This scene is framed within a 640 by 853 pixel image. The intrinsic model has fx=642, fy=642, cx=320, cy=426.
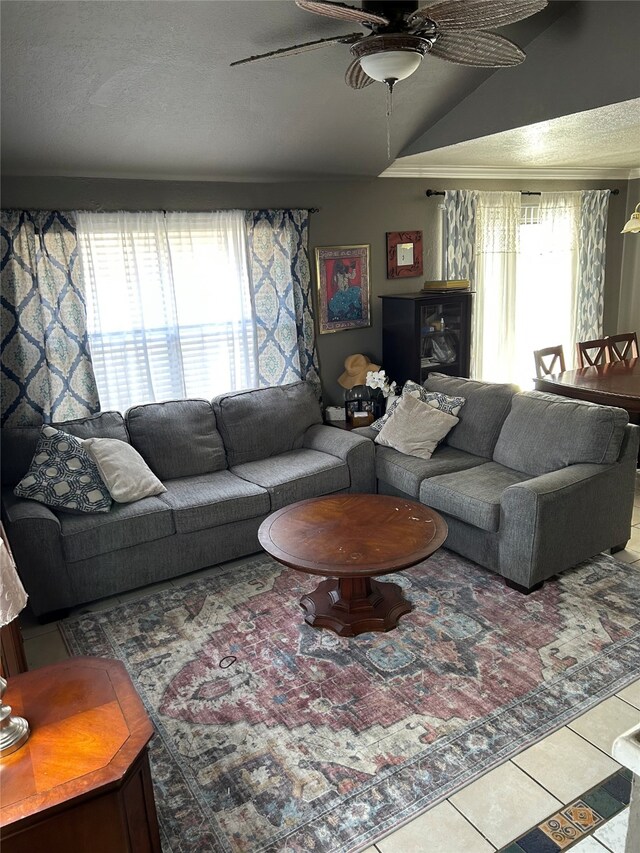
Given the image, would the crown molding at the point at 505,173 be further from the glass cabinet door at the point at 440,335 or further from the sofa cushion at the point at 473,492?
the sofa cushion at the point at 473,492

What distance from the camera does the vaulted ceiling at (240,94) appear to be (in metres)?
2.74

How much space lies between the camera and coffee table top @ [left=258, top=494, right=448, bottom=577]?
109 inches

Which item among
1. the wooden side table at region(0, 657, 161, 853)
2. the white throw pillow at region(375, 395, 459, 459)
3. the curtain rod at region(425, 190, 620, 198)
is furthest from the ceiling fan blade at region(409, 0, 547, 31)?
the curtain rod at region(425, 190, 620, 198)

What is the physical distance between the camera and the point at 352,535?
9.96ft

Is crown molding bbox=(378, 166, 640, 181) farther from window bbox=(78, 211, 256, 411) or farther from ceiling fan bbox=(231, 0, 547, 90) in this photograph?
ceiling fan bbox=(231, 0, 547, 90)

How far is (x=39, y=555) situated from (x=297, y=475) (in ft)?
4.96

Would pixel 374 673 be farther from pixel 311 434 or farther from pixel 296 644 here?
pixel 311 434

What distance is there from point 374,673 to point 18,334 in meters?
2.80

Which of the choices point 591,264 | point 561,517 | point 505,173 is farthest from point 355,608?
point 591,264

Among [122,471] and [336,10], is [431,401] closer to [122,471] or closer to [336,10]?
[122,471]

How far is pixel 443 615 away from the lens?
3158 millimetres

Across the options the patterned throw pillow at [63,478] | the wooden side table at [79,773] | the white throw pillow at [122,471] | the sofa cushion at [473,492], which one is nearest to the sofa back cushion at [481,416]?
the sofa cushion at [473,492]

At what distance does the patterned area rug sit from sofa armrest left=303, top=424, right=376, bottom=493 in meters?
0.81

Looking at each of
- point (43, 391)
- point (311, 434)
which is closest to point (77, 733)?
point (43, 391)
